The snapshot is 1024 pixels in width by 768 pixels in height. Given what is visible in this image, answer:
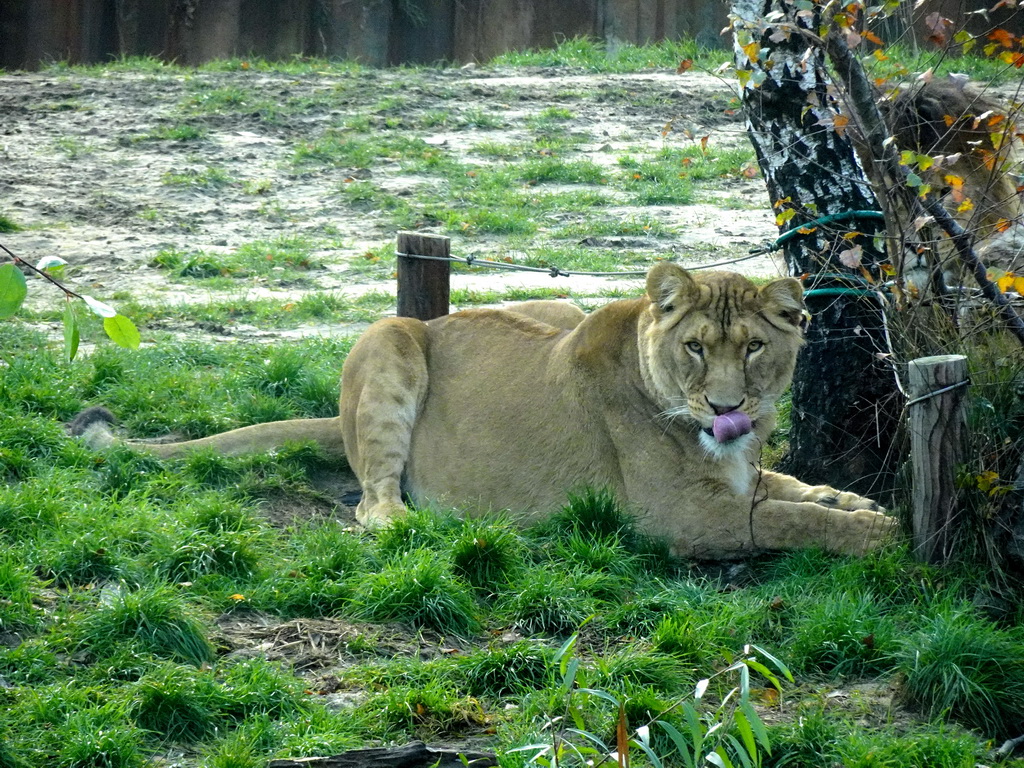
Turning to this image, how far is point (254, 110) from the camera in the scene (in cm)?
1515

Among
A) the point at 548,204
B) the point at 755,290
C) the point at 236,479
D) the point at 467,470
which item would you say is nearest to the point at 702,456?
the point at 755,290

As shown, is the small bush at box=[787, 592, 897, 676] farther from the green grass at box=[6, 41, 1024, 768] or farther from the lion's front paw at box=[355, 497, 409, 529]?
the lion's front paw at box=[355, 497, 409, 529]

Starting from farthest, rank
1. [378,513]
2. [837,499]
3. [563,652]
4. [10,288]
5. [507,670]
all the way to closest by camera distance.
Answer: [378,513] < [837,499] < [507,670] < [563,652] < [10,288]

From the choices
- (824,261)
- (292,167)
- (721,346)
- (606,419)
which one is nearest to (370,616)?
(606,419)

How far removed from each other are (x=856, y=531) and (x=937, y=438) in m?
0.72

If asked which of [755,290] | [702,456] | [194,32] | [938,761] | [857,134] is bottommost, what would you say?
[938,761]

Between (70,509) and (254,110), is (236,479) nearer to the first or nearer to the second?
(70,509)

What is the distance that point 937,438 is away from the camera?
14.5ft

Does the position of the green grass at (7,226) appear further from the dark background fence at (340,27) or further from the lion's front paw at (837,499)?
the lion's front paw at (837,499)

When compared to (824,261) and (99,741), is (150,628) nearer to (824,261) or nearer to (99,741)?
(99,741)

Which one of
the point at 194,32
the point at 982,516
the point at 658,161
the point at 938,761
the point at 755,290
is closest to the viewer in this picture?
the point at 938,761

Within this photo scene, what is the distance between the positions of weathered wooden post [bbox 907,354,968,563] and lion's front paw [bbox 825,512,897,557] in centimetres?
37

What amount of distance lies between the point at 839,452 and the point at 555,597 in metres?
1.90

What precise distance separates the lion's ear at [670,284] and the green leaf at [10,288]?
11.2 feet
